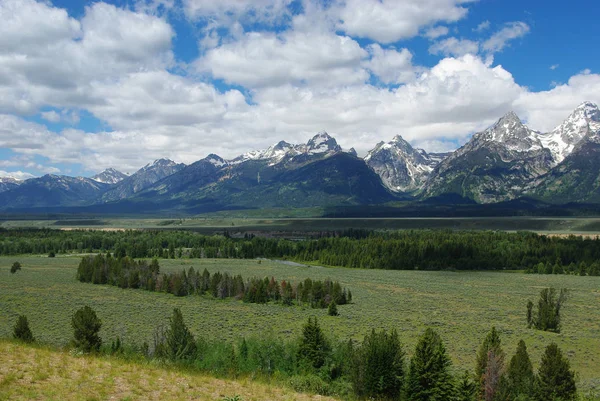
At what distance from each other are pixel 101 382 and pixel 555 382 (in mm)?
32248

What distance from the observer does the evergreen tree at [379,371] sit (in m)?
36.3

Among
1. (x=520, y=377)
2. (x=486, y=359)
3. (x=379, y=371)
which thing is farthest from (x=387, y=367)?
(x=520, y=377)

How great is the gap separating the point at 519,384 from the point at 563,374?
3.35 m

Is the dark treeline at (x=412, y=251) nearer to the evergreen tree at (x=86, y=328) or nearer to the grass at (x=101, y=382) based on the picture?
the evergreen tree at (x=86, y=328)

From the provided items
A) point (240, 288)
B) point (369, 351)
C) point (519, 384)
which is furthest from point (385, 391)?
point (240, 288)

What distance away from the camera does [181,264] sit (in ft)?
479

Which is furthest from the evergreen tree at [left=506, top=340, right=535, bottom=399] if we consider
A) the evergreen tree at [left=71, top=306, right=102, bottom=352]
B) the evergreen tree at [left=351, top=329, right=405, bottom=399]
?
the evergreen tree at [left=71, top=306, right=102, bottom=352]

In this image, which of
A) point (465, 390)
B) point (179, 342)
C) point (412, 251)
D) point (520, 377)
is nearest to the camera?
point (465, 390)

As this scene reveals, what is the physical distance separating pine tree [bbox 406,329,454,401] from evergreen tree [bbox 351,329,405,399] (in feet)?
6.48

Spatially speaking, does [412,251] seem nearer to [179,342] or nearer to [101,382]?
[179,342]

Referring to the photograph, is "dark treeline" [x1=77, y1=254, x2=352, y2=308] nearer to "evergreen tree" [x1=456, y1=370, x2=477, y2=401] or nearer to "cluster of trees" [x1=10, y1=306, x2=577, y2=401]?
"cluster of trees" [x1=10, y1=306, x2=577, y2=401]

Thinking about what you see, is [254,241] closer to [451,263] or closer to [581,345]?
[451,263]

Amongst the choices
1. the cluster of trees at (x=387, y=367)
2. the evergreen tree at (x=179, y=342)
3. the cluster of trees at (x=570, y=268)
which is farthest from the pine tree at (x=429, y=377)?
the cluster of trees at (x=570, y=268)

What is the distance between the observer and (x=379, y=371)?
36.6m
